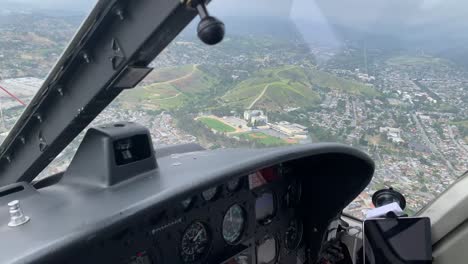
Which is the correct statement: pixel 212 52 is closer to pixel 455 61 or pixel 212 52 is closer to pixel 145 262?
pixel 145 262

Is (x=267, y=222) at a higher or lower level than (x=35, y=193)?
lower

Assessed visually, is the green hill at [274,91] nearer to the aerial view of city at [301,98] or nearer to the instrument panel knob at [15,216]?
the aerial view of city at [301,98]

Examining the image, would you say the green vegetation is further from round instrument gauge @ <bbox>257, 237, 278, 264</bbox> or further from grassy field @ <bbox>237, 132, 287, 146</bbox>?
round instrument gauge @ <bbox>257, 237, 278, 264</bbox>

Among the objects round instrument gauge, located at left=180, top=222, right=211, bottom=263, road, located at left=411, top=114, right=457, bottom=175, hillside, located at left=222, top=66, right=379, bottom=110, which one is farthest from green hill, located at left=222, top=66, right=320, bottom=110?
round instrument gauge, located at left=180, top=222, right=211, bottom=263

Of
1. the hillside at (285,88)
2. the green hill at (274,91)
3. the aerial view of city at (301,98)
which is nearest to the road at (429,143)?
the aerial view of city at (301,98)

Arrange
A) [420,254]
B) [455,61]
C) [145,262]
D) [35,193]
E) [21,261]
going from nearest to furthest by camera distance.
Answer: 1. [21,261]
2. [35,193]
3. [145,262]
4. [420,254]
5. [455,61]

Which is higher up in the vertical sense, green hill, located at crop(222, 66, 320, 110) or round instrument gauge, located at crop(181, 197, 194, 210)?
green hill, located at crop(222, 66, 320, 110)

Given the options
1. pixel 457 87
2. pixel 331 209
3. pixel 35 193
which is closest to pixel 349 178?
pixel 331 209
